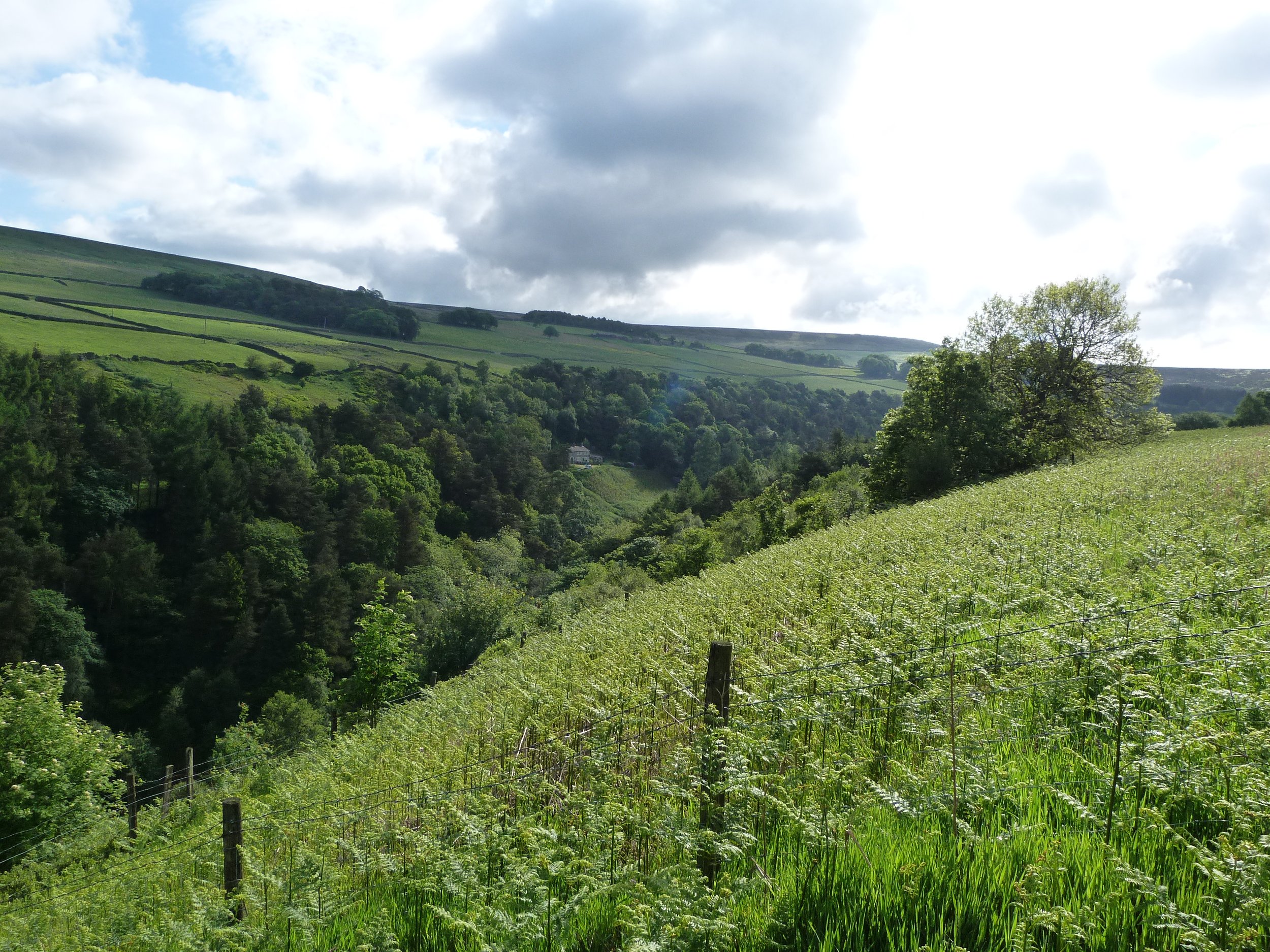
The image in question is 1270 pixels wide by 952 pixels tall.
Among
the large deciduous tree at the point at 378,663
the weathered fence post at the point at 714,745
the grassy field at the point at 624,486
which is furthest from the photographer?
the grassy field at the point at 624,486

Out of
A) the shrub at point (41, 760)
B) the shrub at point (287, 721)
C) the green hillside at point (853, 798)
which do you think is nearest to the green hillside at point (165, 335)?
the shrub at point (287, 721)

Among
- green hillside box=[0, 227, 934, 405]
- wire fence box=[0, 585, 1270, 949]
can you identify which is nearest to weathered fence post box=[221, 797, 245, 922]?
wire fence box=[0, 585, 1270, 949]

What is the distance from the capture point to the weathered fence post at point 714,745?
419 cm

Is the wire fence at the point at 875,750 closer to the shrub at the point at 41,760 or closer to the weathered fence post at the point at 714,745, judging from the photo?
the weathered fence post at the point at 714,745

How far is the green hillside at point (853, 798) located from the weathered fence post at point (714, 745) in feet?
0.11

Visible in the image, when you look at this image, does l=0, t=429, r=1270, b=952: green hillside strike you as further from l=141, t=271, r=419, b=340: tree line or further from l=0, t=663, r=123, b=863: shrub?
l=141, t=271, r=419, b=340: tree line

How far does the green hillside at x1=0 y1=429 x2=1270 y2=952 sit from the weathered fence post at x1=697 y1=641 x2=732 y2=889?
0.03 meters

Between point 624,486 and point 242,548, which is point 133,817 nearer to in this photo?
point 242,548

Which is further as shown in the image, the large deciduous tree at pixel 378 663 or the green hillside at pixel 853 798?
the large deciduous tree at pixel 378 663

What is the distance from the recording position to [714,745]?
4281mm

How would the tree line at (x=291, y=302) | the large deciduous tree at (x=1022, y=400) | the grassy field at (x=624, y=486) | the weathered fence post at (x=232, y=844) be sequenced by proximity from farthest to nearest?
1. the tree line at (x=291, y=302)
2. the grassy field at (x=624, y=486)
3. the large deciduous tree at (x=1022, y=400)
4. the weathered fence post at (x=232, y=844)

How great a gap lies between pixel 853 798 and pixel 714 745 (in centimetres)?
92

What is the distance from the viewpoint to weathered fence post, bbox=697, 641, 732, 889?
165 inches

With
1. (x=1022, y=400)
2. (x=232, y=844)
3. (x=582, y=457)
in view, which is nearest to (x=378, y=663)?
(x=232, y=844)
